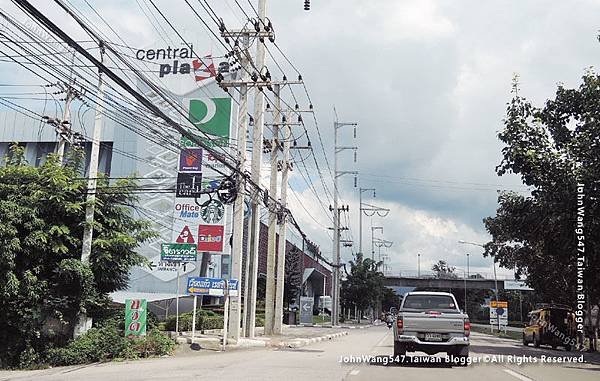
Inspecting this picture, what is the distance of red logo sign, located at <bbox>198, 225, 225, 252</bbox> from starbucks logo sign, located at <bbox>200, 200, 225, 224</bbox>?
24.7m

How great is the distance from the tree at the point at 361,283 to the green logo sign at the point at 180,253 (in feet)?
193

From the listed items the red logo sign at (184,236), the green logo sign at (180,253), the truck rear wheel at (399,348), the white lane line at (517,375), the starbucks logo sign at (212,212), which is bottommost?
the white lane line at (517,375)

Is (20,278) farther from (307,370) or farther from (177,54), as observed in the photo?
(177,54)

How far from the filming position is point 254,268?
1061 inches

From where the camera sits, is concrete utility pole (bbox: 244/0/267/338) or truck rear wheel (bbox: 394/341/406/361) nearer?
truck rear wheel (bbox: 394/341/406/361)

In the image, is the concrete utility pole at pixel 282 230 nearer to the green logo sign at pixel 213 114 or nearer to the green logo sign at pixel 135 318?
the green logo sign at pixel 135 318

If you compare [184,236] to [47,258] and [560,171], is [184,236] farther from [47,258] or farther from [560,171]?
[560,171]

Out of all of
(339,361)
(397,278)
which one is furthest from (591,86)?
(397,278)

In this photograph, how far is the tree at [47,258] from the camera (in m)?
19.0

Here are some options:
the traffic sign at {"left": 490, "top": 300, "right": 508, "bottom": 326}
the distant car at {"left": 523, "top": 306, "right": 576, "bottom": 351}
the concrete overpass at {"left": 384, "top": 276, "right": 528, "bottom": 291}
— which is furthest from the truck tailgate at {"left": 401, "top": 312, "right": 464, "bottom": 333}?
the concrete overpass at {"left": 384, "top": 276, "right": 528, "bottom": 291}

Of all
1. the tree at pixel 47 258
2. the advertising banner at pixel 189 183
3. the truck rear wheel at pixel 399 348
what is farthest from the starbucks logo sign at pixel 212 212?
the truck rear wheel at pixel 399 348

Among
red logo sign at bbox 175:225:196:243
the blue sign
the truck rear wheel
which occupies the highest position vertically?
red logo sign at bbox 175:225:196:243

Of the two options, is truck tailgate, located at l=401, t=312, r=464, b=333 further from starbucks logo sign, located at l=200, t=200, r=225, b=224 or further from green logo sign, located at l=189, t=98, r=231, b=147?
green logo sign, located at l=189, t=98, r=231, b=147

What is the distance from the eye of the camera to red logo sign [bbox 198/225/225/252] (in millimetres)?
24016
